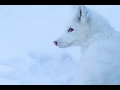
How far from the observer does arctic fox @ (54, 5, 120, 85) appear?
2043 millimetres

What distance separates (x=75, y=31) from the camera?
7.22ft

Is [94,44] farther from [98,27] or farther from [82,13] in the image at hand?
[82,13]

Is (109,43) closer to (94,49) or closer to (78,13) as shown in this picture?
(94,49)

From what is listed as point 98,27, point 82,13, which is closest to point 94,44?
point 98,27

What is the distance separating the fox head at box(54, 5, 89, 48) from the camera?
2.10 m

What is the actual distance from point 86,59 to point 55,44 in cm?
31

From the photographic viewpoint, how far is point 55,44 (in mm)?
2252

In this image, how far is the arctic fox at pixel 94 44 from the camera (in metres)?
2.04

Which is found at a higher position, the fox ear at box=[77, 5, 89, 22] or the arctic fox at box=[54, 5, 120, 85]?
the fox ear at box=[77, 5, 89, 22]

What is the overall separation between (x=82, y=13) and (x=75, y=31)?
210 millimetres

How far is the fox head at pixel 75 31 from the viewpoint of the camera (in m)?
2.10

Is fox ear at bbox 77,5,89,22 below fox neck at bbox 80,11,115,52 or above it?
above

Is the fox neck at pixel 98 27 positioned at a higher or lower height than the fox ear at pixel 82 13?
lower
